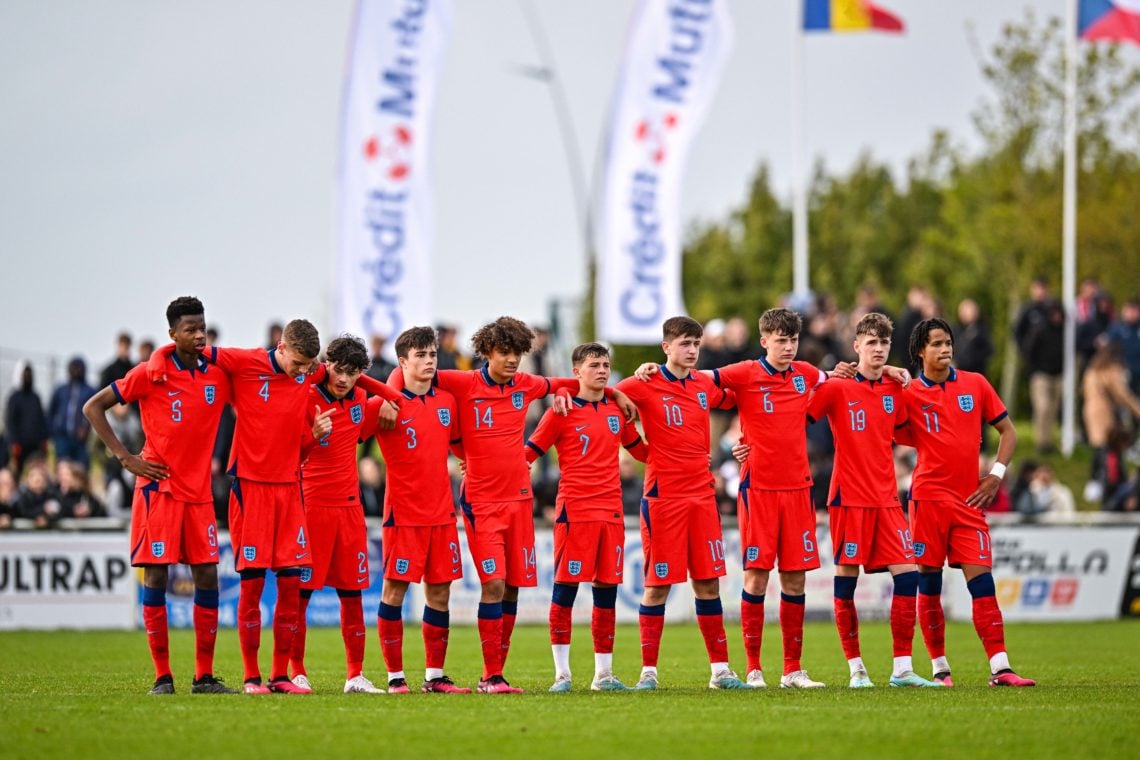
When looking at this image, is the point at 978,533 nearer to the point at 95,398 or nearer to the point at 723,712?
the point at 723,712

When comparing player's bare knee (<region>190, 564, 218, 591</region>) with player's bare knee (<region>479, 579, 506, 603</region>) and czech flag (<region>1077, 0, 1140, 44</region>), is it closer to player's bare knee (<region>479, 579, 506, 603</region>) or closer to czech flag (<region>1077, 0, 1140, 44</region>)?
player's bare knee (<region>479, 579, 506, 603</region>)

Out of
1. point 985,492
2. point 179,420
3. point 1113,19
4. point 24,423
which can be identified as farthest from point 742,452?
point 1113,19

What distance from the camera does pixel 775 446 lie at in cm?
1348

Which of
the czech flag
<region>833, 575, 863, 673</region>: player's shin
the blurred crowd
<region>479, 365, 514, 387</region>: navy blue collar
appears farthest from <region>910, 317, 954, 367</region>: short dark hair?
the czech flag

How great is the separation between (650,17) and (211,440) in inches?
628

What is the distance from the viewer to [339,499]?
43.0 ft

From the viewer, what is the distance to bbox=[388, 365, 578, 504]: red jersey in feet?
42.9

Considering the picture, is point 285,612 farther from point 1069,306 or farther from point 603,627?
point 1069,306

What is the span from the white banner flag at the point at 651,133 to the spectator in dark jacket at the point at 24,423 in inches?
357

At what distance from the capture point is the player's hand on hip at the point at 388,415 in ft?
42.2

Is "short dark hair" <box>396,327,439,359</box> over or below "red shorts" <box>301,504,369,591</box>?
over

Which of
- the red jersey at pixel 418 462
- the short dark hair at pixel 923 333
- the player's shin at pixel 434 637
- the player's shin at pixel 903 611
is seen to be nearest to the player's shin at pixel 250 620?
the red jersey at pixel 418 462

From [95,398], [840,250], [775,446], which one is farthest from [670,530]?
[840,250]

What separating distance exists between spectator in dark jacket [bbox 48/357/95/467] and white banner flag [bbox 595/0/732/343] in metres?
8.21
